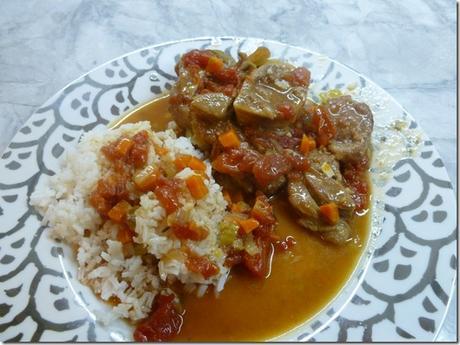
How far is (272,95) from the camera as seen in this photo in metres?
3.83

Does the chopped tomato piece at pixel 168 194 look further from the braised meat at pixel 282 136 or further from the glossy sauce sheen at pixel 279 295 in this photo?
the glossy sauce sheen at pixel 279 295

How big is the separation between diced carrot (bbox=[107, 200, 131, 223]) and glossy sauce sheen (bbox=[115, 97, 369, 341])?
0.69 m

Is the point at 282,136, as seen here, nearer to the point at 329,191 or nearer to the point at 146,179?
the point at 329,191

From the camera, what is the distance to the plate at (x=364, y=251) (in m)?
3.02

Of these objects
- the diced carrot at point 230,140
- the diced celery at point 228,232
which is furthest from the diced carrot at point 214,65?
the diced celery at point 228,232

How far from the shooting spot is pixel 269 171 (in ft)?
11.9

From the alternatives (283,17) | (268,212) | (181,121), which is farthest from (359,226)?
(283,17)

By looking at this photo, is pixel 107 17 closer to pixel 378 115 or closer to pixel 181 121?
pixel 181 121

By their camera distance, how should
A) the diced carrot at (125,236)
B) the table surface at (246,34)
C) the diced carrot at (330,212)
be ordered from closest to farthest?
the diced carrot at (125,236), the diced carrot at (330,212), the table surface at (246,34)

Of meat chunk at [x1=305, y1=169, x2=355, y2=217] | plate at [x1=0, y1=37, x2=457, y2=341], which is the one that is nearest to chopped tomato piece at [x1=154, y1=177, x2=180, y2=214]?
plate at [x1=0, y1=37, x2=457, y2=341]

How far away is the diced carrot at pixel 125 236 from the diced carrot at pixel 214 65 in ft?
5.00

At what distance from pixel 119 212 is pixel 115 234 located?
0.16 metres

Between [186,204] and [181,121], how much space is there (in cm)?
93

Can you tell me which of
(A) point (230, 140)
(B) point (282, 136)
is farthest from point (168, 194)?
(B) point (282, 136)
